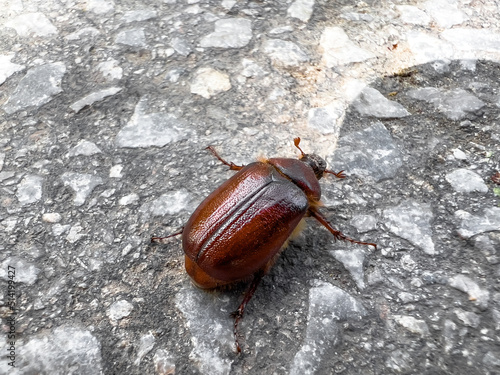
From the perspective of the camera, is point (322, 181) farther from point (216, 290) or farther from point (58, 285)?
point (58, 285)

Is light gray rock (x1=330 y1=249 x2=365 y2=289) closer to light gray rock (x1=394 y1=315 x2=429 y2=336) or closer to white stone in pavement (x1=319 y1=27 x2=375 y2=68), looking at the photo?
light gray rock (x1=394 y1=315 x2=429 y2=336)

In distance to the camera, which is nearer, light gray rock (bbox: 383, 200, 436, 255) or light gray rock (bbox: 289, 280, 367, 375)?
light gray rock (bbox: 289, 280, 367, 375)

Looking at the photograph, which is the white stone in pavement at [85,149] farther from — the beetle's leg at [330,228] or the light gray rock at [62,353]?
the beetle's leg at [330,228]

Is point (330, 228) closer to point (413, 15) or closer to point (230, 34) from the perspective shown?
point (230, 34)

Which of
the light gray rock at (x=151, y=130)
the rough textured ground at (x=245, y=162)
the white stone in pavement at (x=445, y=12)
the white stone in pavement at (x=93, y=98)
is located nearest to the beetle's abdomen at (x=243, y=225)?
the rough textured ground at (x=245, y=162)

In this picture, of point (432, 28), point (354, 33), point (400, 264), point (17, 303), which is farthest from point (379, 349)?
point (432, 28)

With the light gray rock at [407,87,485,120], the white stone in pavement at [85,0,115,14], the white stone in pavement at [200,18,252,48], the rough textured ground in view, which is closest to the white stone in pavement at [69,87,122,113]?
the rough textured ground
